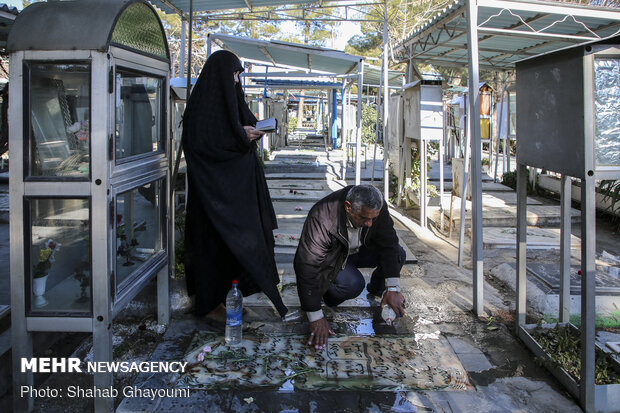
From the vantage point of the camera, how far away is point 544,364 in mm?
3324

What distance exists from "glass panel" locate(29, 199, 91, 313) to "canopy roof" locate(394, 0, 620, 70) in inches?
136

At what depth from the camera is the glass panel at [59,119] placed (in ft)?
9.09

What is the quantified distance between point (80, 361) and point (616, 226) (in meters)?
7.71

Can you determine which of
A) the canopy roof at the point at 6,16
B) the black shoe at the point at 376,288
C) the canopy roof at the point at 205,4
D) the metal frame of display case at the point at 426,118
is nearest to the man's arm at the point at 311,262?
the black shoe at the point at 376,288

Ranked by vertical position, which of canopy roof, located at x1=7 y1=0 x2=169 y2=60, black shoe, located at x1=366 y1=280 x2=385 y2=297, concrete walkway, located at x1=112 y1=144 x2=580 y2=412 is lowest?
concrete walkway, located at x1=112 y1=144 x2=580 y2=412

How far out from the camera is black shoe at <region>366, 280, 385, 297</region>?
435 cm

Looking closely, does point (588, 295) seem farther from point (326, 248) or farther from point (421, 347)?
point (326, 248)

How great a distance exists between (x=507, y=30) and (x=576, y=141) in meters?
2.59

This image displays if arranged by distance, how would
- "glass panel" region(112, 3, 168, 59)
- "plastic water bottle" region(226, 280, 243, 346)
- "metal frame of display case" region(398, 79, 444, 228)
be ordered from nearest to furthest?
"glass panel" region(112, 3, 168, 59)
"plastic water bottle" region(226, 280, 243, 346)
"metal frame of display case" region(398, 79, 444, 228)

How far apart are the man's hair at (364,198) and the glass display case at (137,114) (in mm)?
1404

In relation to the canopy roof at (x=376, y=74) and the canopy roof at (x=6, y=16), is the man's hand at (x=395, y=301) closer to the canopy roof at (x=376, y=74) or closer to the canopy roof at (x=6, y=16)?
the canopy roof at (x=6, y=16)

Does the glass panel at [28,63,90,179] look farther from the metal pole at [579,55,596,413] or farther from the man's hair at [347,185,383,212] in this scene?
the metal pole at [579,55,596,413]

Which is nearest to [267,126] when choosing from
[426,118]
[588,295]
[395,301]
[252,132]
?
[252,132]

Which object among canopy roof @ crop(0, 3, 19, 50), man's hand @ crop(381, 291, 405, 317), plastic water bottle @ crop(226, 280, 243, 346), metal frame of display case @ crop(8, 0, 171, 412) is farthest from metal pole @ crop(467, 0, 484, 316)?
canopy roof @ crop(0, 3, 19, 50)
